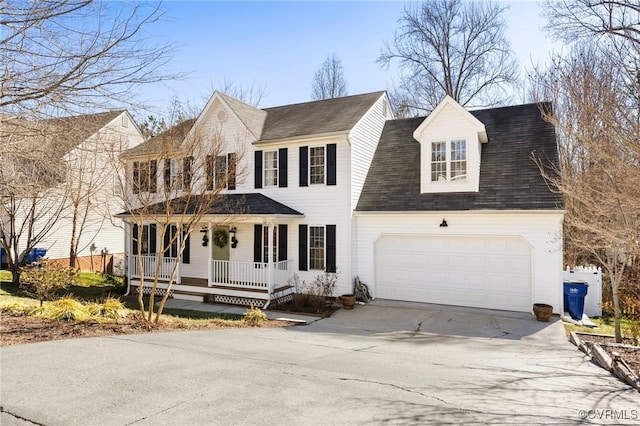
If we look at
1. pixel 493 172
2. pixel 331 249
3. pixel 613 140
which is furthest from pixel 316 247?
pixel 613 140

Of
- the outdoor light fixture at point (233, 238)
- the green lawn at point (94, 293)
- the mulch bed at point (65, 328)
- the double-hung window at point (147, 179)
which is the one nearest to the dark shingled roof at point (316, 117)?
the outdoor light fixture at point (233, 238)

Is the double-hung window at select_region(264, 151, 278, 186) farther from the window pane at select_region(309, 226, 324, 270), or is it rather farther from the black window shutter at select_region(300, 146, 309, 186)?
the window pane at select_region(309, 226, 324, 270)

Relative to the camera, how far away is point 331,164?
14.1 m

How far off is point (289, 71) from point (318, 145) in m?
4.61

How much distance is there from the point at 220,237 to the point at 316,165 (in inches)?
202

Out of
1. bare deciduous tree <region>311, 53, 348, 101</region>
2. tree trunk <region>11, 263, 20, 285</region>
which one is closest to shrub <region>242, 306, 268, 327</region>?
tree trunk <region>11, 263, 20, 285</region>

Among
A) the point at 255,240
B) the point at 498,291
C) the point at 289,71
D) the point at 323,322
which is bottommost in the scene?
the point at 323,322

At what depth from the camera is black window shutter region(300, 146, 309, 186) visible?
14.6 meters

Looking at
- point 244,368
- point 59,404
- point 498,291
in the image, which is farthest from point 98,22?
Result: point 498,291

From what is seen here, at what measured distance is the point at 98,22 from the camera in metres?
4.74

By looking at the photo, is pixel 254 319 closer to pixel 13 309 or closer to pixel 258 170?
pixel 13 309

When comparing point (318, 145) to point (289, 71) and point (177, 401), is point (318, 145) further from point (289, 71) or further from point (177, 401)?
point (177, 401)

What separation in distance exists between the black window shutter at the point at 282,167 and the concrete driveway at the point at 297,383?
742 cm

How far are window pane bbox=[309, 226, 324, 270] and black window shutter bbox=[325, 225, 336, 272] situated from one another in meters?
0.31
